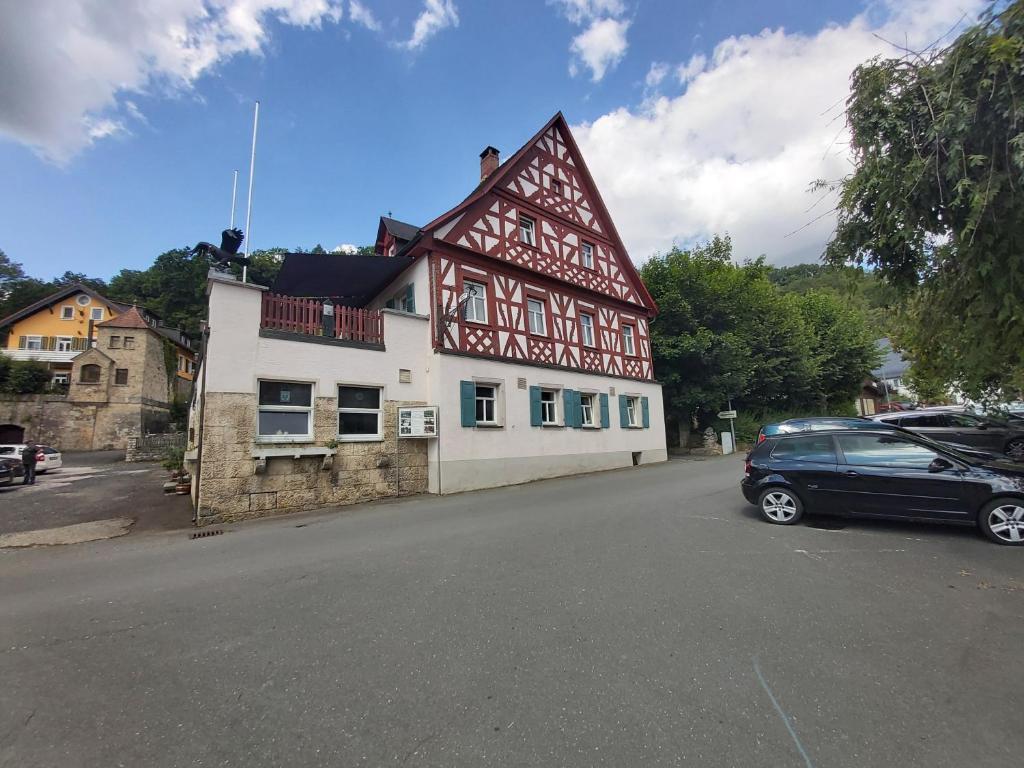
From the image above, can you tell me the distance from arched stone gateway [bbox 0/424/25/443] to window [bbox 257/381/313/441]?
122 ft

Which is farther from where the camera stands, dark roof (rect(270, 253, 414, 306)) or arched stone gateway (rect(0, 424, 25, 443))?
arched stone gateway (rect(0, 424, 25, 443))

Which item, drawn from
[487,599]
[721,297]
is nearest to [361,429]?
[487,599]

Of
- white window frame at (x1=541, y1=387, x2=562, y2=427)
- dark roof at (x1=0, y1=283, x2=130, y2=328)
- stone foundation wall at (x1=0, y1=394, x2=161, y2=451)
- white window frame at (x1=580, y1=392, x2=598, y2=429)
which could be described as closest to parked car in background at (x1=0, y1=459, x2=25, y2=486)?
white window frame at (x1=541, y1=387, x2=562, y2=427)

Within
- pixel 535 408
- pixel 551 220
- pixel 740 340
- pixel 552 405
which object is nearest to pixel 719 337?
pixel 740 340

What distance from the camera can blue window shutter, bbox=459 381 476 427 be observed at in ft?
42.7

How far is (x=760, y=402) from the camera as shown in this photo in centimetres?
2741

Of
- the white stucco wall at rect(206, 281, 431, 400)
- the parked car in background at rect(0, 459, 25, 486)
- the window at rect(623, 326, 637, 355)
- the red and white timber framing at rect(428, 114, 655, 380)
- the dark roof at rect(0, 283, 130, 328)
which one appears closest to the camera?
the white stucco wall at rect(206, 281, 431, 400)

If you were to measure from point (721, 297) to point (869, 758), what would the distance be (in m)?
24.3

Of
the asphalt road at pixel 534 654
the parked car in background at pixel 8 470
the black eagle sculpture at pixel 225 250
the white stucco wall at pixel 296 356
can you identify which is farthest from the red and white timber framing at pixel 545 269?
the parked car in background at pixel 8 470

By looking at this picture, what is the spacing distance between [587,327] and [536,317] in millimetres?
2928

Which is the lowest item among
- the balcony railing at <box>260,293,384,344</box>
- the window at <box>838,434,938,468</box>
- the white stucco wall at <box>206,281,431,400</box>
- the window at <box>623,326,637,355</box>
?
the window at <box>838,434,938,468</box>

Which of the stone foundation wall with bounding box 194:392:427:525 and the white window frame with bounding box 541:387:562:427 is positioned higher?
the white window frame with bounding box 541:387:562:427

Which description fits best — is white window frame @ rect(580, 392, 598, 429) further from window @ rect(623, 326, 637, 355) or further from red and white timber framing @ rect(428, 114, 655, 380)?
window @ rect(623, 326, 637, 355)

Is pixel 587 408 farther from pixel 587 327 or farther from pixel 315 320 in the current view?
pixel 315 320
